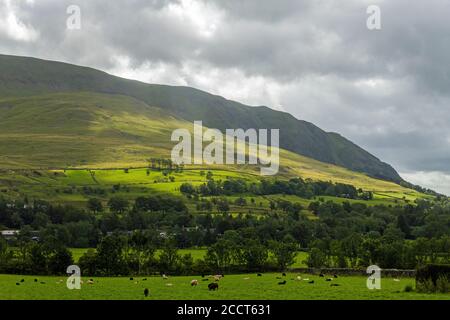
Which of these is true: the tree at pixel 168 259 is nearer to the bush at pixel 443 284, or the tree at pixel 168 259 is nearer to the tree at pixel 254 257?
the tree at pixel 254 257

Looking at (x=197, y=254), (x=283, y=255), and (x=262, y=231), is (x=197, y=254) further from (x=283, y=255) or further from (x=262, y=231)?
(x=283, y=255)

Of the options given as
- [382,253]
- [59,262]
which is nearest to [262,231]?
[382,253]

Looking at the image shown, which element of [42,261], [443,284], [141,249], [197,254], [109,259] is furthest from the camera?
[197,254]

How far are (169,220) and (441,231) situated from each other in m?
83.7

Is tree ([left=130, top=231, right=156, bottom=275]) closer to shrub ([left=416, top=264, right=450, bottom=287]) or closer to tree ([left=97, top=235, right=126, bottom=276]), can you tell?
tree ([left=97, top=235, right=126, bottom=276])

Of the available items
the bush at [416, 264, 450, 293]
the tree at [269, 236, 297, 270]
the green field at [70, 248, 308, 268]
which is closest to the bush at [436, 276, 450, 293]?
the bush at [416, 264, 450, 293]

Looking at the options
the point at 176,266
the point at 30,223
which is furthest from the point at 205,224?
the point at 176,266

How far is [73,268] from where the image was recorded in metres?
89.6

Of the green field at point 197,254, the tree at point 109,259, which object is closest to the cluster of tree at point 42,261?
the tree at point 109,259

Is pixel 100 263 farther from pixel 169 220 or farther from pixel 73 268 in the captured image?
pixel 169 220

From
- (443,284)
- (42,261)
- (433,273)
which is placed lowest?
(42,261)

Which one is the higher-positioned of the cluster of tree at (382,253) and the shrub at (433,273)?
the shrub at (433,273)

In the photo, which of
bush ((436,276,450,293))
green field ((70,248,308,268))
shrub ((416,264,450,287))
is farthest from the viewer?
green field ((70,248,308,268))

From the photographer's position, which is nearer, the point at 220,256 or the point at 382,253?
the point at 382,253
